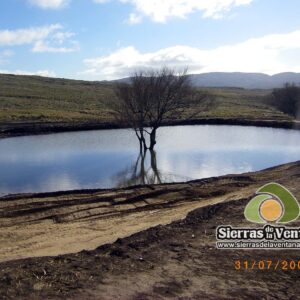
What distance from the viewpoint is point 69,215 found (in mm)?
14766

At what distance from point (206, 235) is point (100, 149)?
24.6 meters

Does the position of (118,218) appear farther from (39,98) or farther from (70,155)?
(39,98)

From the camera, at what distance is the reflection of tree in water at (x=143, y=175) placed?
2339cm

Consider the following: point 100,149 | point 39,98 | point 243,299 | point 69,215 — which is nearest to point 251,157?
point 100,149

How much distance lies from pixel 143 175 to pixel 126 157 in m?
4.99

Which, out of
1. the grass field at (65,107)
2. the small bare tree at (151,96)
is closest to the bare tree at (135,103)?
the small bare tree at (151,96)

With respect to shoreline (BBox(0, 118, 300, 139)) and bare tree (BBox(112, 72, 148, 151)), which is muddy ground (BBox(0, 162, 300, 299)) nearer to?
bare tree (BBox(112, 72, 148, 151))


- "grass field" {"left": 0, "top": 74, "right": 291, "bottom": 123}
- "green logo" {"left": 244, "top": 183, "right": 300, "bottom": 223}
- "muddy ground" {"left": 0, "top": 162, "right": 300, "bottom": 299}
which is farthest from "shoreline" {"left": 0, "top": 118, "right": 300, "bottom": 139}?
"green logo" {"left": 244, "top": 183, "right": 300, "bottom": 223}

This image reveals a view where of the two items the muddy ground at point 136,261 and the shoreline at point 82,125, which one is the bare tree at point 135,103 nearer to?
the shoreline at point 82,125

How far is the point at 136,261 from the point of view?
811 centimetres

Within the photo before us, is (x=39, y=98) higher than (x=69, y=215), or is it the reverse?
(x=39, y=98)

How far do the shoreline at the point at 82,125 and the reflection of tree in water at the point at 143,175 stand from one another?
59.9ft
